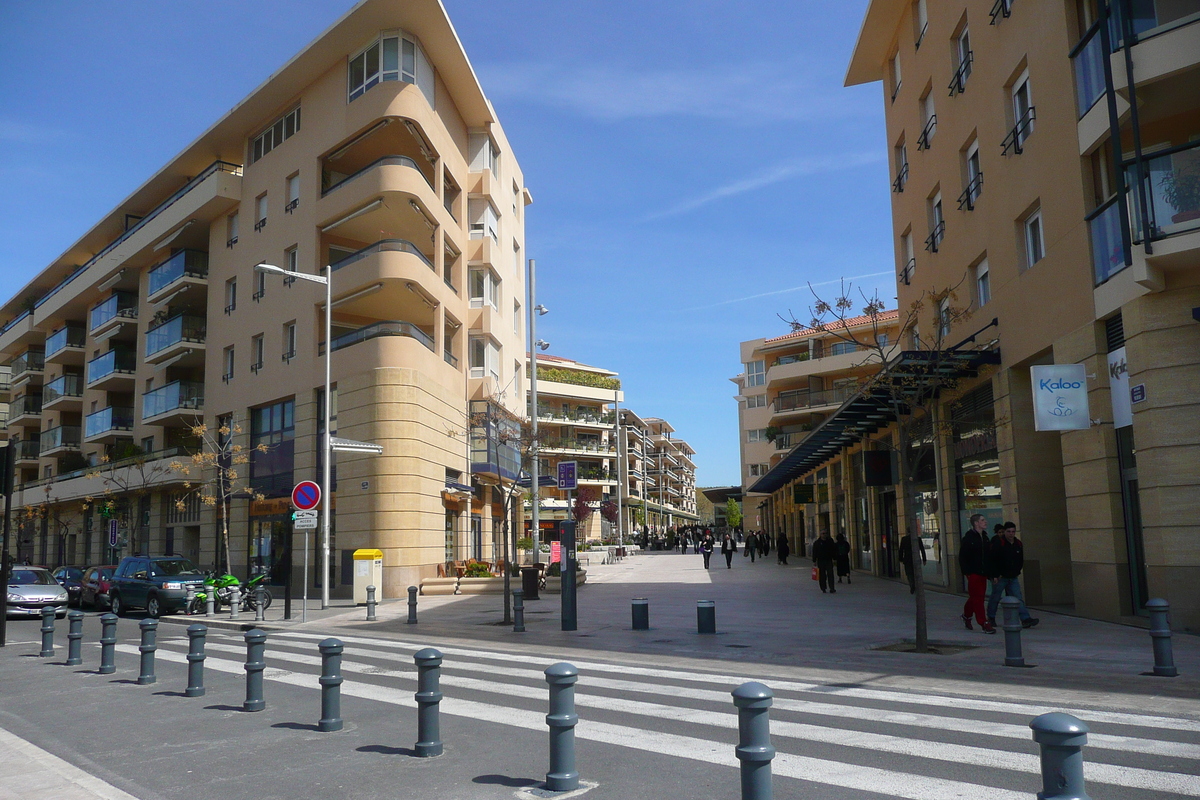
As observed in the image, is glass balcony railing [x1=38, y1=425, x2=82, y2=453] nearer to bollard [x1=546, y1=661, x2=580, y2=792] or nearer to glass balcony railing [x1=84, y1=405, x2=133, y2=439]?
glass balcony railing [x1=84, y1=405, x2=133, y2=439]

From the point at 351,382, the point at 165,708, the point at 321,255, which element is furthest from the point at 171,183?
the point at 165,708

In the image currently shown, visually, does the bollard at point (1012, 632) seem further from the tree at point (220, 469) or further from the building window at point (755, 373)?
the building window at point (755, 373)

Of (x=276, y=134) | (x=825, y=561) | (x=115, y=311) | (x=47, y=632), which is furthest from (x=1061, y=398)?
(x=115, y=311)

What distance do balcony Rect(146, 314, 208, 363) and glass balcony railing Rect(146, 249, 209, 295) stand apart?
166 centimetres

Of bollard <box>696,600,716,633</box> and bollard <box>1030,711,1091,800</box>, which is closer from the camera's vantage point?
bollard <box>1030,711,1091,800</box>

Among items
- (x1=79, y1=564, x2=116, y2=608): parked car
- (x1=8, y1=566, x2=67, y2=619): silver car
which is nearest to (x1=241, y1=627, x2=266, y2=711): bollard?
(x1=8, y1=566, x2=67, y2=619): silver car

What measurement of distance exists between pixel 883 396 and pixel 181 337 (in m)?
28.6

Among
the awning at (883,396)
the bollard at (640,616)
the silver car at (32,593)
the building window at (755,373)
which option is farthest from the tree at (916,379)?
the building window at (755,373)

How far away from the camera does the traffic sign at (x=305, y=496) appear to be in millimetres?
19672

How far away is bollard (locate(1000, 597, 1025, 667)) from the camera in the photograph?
1052cm

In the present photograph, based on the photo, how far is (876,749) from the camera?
267 inches

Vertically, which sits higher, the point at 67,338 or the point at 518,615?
the point at 67,338

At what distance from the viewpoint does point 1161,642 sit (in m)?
9.65

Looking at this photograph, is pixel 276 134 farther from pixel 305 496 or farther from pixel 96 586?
pixel 305 496
